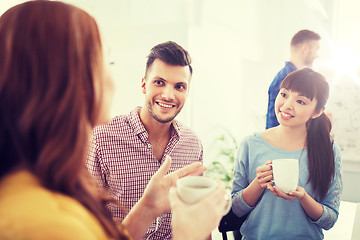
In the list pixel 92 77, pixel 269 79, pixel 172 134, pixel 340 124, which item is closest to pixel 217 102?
pixel 269 79

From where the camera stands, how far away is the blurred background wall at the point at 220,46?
9.85 ft

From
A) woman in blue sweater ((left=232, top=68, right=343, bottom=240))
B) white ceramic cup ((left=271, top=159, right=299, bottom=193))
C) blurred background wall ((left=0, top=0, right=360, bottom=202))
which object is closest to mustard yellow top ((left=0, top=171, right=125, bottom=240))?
Answer: white ceramic cup ((left=271, top=159, right=299, bottom=193))

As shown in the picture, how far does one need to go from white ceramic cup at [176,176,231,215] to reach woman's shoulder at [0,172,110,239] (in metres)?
0.24

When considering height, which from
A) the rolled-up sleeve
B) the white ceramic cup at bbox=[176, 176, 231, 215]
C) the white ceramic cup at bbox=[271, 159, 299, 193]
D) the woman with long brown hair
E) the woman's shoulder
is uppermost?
the woman with long brown hair

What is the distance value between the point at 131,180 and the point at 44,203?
94 cm

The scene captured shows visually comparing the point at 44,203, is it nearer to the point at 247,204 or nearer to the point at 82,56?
the point at 82,56

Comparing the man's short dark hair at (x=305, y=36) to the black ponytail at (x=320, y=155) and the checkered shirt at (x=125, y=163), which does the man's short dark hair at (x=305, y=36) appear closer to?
the black ponytail at (x=320, y=155)

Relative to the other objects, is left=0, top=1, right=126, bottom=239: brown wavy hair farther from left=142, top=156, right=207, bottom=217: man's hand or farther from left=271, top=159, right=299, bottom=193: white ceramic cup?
left=271, top=159, right=299, bottom=193: white ceramic cup

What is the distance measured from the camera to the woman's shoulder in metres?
0.43

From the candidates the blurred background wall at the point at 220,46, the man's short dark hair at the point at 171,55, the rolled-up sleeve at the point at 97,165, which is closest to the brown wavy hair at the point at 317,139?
the man's short dark hair at the point at 171,55

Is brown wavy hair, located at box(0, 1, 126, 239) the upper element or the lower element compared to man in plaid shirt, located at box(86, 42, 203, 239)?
upper

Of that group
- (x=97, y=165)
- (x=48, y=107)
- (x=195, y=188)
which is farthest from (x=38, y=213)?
(x=97, y=165)

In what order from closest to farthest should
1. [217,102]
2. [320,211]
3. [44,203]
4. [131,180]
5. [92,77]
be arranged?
[44,203]
[92,77]
[320,211]
[131,180]
[217,102]

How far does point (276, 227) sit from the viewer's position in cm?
129
